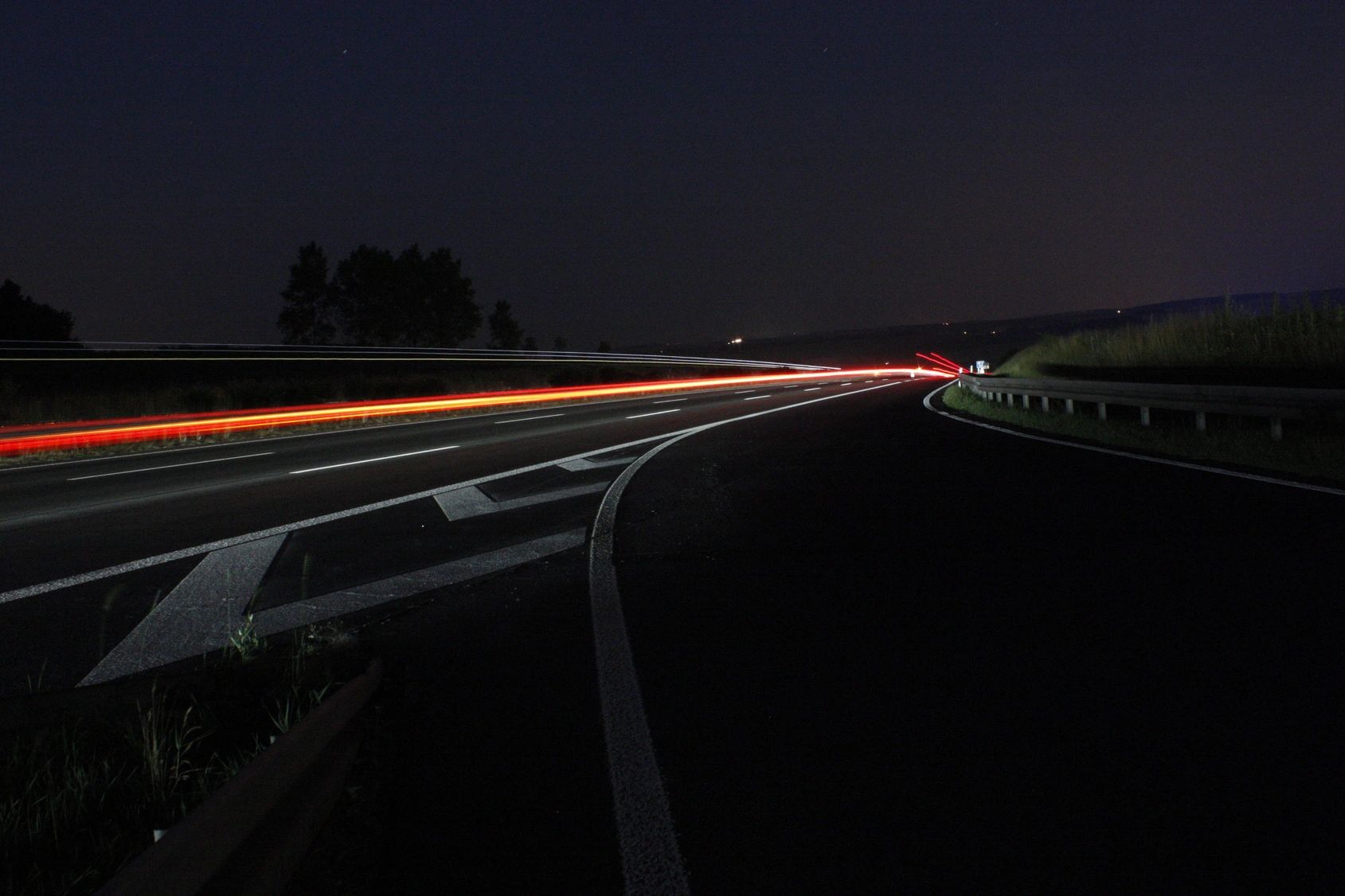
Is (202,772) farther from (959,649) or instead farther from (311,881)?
(959,649)

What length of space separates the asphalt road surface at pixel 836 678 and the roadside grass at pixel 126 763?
54cm

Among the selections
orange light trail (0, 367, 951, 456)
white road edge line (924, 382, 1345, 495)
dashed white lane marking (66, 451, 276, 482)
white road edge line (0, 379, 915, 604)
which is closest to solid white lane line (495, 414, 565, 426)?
orange light trail (0, 367, 951, 456)

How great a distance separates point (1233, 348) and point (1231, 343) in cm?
35

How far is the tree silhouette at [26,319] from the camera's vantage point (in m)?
70.1

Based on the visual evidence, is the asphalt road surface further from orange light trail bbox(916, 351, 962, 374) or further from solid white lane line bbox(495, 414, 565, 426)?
orange light trail bbox(916, 351, 962, 374)

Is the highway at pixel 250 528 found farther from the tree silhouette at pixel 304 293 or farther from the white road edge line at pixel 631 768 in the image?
the tree silhouette at pixel 304 293

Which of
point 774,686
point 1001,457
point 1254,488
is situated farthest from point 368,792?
point 1001,457

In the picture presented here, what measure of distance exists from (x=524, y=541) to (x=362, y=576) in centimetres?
163

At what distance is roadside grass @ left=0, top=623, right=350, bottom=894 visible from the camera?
277 cm

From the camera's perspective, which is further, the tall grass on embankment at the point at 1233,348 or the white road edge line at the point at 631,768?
the tall grass on embankment at the point at 1233,348

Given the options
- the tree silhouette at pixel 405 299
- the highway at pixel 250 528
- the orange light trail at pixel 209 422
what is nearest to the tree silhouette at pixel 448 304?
the tree silhouette at pixel 405 299

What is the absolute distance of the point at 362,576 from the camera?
23.1 feet

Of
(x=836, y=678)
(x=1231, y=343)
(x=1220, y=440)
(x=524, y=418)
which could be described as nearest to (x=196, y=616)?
(x=836, y=678)

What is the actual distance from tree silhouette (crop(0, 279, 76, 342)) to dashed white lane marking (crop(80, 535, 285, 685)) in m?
74.7
